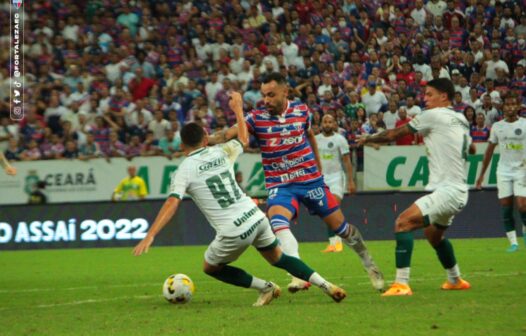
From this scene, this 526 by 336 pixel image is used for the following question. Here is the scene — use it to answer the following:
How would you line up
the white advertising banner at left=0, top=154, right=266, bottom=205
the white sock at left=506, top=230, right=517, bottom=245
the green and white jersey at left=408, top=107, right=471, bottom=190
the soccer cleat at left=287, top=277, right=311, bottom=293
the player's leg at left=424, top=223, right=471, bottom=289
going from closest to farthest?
1. the green and white jersey at left=408, top=107, right=471, bottom=190
2. the player's leg at left=424, top=223, right=471, bottom=289
3. the soccer cleat at left=287, top=277, right=311, bottom=293
4. the white sock at left=506, top=230, right=517, bottom=245
5. the white advertising banner at left=0, top=154, right=266, bottom=205

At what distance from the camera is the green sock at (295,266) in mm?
9562

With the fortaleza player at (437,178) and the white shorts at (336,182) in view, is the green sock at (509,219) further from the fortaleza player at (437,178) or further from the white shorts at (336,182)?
the fortaleza player at (437,178)

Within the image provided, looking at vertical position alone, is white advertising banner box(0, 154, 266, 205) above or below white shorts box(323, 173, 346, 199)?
below

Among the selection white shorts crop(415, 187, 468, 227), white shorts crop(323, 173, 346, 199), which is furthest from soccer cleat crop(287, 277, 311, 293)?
white shorts crop(323, 173, 346, 199)

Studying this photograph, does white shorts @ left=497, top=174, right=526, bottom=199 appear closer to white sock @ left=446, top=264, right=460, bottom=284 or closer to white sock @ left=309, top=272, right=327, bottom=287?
white sock @ left=446, top=264, right=460, bottom=284

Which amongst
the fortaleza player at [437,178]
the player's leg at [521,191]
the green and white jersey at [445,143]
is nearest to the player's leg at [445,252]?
the fortaleza player at [437,178]

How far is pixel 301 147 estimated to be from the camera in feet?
36.1

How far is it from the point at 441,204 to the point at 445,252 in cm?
67

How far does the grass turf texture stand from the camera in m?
8.01

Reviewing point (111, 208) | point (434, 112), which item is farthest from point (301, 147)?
point (111, 208)

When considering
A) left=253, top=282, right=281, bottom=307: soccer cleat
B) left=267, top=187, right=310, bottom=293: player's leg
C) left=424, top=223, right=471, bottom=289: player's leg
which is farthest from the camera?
left=267, top=187, right=310, bottom=293: player's leg

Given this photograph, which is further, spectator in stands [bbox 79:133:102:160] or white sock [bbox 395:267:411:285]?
spectator in stands [bbox 79:133:102:160]

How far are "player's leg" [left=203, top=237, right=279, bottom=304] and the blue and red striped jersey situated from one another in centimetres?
136

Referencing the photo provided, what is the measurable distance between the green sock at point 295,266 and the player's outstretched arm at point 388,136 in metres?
1.43
